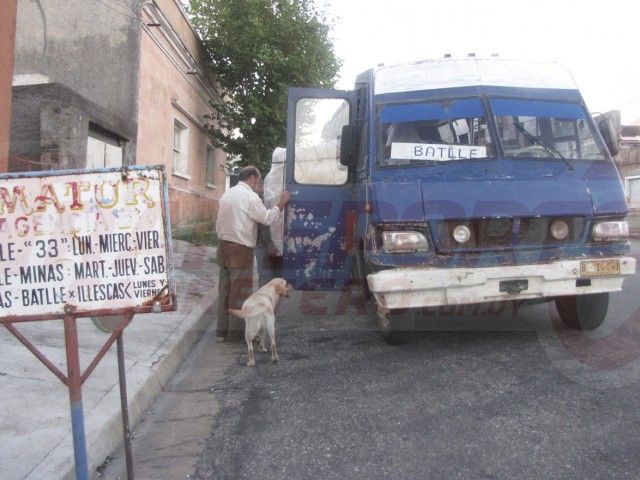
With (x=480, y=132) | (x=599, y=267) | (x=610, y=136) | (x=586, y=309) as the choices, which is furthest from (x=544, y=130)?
(x=586, y=309)

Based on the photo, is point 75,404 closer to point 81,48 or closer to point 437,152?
point 437,152

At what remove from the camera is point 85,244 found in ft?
8.17

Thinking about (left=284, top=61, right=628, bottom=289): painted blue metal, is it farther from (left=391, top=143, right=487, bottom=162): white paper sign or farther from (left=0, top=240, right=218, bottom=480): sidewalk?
(left=0, top=240, right=218, bottom=480): sidewalk

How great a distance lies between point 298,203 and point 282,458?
10.1 ft

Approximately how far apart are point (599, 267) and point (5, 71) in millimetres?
5855

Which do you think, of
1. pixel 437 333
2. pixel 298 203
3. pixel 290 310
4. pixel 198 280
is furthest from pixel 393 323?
pixel 198 280

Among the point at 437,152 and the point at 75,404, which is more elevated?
the point at 437,152

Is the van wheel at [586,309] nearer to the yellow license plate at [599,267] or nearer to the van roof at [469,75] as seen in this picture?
the yellow license plate at [599,267]

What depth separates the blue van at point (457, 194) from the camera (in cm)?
433

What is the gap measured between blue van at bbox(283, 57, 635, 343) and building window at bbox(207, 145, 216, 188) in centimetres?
1322

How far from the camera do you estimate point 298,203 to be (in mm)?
5637

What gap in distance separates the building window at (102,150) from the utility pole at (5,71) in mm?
2904

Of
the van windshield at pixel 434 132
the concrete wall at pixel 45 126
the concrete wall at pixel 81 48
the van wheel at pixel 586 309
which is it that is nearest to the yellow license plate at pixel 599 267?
the van wheel at pixel 586 309

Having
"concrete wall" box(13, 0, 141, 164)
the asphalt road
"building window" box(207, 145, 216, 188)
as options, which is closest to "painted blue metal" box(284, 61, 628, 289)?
the asphalt road
